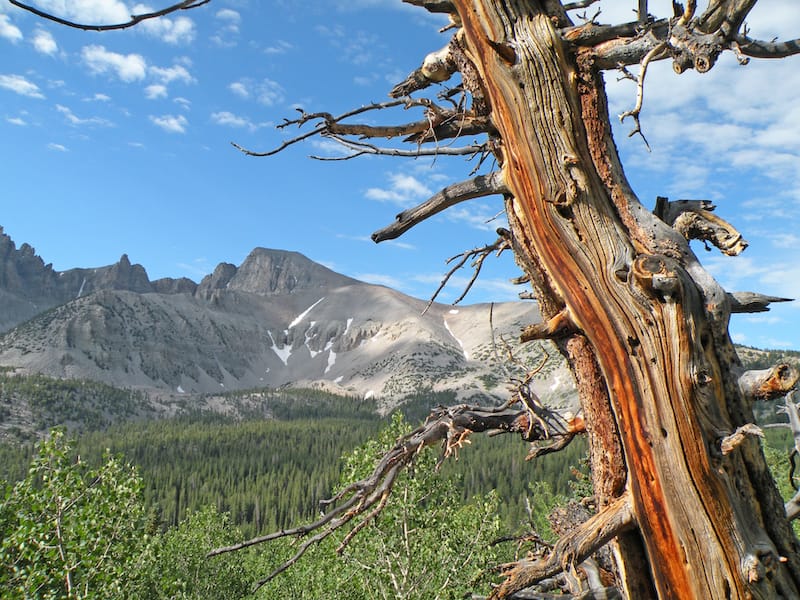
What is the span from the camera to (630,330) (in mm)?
2846

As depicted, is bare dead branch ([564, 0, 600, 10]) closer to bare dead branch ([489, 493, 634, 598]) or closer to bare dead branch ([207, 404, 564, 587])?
bare dead branch ([207, 404, 564, 587])

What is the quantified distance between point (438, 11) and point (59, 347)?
730 ft

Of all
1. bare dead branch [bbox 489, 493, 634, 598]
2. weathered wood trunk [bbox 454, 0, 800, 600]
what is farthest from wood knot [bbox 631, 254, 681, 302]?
bare dead branch [bbox 489, 493, 634, 598]

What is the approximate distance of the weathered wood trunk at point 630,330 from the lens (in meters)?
2.64

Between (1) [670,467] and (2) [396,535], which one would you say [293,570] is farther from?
(1) [670,467]

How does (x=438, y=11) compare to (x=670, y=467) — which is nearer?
(x=670, y=467)

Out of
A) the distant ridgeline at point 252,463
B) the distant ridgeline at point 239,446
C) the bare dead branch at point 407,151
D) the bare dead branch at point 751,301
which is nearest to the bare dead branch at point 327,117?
the bare dead branch at point 407,151

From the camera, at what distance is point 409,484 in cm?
1117

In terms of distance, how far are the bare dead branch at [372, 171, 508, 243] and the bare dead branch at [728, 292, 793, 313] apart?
133 centimetres

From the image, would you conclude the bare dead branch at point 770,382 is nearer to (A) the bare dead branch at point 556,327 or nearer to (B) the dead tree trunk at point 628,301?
(B) the dead tree trunk at point 628,301

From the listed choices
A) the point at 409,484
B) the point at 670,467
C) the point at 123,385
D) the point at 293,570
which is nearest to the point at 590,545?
the point at 670,467

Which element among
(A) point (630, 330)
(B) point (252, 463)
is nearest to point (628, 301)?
(A) point (630, 330)

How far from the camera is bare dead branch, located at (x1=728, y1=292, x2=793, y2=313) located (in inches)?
117

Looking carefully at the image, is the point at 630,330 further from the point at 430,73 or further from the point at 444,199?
the point at 430,73
